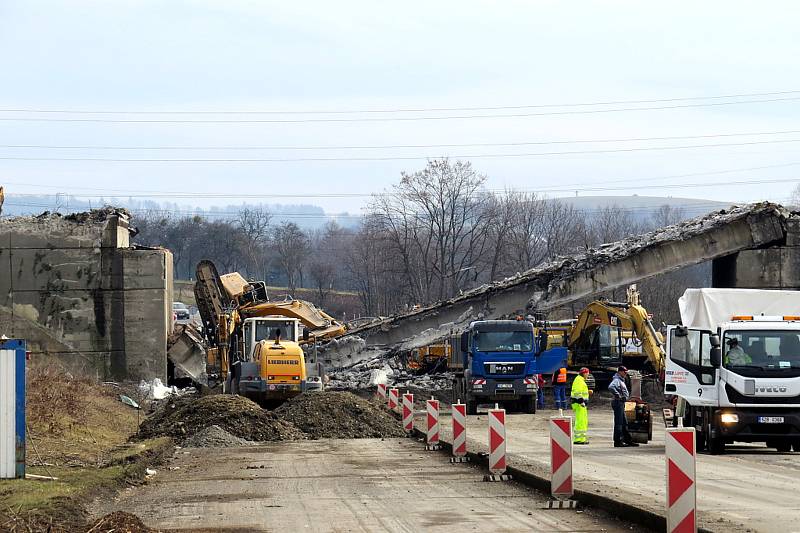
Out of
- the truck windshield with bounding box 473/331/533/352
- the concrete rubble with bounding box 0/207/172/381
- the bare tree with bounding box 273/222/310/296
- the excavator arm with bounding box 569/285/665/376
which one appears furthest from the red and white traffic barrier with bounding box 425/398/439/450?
the bare tree with bounding box 273/222/310/296

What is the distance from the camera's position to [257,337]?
3625cm

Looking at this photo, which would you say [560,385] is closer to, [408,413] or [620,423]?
[408,413]

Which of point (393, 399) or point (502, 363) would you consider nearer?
point (393, 399)

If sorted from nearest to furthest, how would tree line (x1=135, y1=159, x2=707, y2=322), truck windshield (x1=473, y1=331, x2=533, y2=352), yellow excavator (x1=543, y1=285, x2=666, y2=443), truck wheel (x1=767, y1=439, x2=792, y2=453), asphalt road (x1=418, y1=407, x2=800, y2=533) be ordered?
asphalt road (x1=418, y1=407, x2=800, y2=533) < truck wheel (x1=767, y1=439, x2=792, y2=453) < truck windshield (x1=473, y1=331, x2=533, y2=352) < yellow excavator (x1=543, y1=285, x2=666, y2=443) < tree line (x1=135, y1=159, x2=707, y2=322)

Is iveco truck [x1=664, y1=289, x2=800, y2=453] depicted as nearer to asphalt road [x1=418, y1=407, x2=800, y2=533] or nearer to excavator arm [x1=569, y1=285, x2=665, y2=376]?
asphalt road [x1=418, y1=407, x2=800, y2=533]

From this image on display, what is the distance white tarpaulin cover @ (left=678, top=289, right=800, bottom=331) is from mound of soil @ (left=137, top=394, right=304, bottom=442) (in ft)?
32.5

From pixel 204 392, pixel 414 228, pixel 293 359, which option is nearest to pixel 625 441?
pixel 293 359

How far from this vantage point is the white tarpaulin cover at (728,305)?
24609mm

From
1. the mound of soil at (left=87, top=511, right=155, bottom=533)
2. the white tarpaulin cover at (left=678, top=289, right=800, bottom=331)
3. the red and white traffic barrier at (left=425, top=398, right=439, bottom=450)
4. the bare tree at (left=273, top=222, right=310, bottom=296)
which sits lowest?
the red and white traffic barrier at (left=425, top=398, right=439, bottom=450)

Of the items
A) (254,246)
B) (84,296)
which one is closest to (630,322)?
(84,296)

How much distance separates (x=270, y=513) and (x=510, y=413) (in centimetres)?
2549

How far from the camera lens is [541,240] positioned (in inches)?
4149

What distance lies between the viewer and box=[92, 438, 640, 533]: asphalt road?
42.6 feet

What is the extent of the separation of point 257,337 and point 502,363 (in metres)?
7.96
